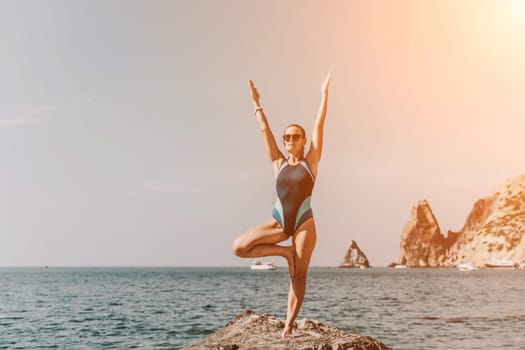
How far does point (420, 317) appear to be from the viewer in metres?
33.5

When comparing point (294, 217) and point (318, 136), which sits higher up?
point (318, 136)

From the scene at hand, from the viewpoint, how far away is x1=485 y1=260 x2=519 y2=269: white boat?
171375mm

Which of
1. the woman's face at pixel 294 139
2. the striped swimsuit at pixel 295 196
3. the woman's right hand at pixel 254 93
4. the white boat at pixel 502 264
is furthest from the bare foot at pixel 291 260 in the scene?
the white boat at pixel 502 264

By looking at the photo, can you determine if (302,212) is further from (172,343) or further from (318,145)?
(172,343)

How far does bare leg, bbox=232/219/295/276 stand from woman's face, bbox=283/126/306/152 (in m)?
1.20

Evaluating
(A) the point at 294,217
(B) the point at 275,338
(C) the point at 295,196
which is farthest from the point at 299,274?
(C) the point at 295,196

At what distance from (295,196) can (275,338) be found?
88.0 inches

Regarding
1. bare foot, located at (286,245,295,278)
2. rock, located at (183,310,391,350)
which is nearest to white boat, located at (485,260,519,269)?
rock, located at (183,310,391,350)

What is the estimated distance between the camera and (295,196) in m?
9.45

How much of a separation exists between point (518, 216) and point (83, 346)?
174721 mm

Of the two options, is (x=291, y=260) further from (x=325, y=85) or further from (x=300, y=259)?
(x=325, y=85)

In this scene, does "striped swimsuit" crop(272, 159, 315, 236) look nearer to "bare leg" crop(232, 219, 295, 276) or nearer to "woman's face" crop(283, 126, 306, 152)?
"bare leg" crop(232, 219, 295, 276)

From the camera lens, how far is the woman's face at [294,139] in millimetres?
9617

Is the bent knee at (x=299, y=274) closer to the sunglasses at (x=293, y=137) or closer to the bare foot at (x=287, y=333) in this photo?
the bare foot at (x=287, y=333)
